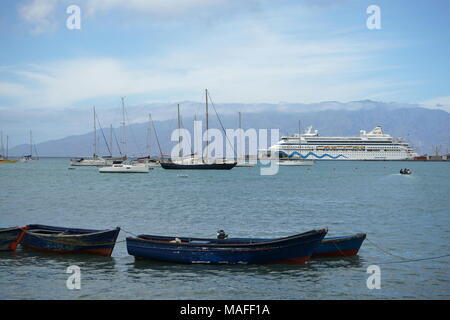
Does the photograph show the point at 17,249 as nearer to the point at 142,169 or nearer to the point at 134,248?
the point at 134,248

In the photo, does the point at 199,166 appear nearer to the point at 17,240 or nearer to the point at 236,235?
the point at 236,235

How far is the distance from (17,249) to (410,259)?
17736mm

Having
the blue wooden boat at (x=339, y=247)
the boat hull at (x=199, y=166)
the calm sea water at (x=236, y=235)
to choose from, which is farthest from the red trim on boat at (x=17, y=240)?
the boat hull at (x=199, y=166)

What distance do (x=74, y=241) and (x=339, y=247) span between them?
11.5 metres

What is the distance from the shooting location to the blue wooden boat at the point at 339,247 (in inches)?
838

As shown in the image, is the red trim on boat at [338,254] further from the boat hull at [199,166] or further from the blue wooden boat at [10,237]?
the boat hull at [199,166]

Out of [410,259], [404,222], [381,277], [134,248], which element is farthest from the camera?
[404,222]

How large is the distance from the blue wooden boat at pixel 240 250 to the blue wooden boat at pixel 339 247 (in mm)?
1353

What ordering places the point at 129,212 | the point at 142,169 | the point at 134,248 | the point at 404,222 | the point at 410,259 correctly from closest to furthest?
the point at 134,248, the point at 410,259, the point at 404,222, the point at 129,212, the point at 142,169

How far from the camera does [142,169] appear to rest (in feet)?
324

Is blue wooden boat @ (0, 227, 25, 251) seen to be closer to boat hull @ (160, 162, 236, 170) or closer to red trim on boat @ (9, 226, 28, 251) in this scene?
red trim on boat @ (9, 226, 28, 251)

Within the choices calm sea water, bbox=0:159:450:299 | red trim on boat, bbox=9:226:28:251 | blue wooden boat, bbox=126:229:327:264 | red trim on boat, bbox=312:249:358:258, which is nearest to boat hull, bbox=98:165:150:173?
calm sea water, bbox=0:159:450:299

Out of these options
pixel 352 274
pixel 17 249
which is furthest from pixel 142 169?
pixel 352 274

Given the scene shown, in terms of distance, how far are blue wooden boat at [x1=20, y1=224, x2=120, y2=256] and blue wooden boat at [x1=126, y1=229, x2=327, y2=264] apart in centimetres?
191
